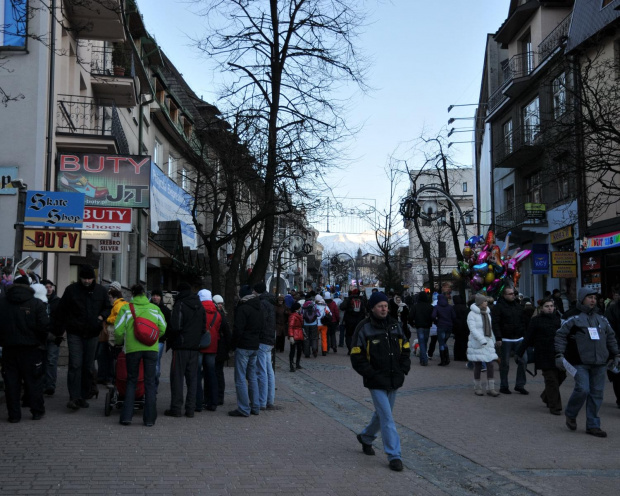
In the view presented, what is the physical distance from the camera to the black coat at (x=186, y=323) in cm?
1094

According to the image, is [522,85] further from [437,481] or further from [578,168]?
[437,481]

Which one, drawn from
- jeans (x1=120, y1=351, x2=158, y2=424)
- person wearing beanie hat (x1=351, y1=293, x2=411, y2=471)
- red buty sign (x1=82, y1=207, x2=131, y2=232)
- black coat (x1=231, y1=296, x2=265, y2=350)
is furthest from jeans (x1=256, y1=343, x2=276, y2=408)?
red buty sign (x1=82, y1=207, x2=131, y2=232)

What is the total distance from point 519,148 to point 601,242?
21.8ft

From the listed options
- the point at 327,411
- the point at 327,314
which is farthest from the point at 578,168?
the point at 327,314

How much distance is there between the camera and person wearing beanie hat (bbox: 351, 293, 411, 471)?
318 inches

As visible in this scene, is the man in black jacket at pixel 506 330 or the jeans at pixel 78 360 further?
the man in black jacket at pixel 506 330

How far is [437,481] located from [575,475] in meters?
1.39

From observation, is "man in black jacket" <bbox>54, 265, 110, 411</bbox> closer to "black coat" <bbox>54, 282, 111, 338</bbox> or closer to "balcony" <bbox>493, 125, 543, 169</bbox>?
"black coat" <bbox>54, 282, 111, 338</bbox>

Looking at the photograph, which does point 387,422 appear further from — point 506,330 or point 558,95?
point 558,95

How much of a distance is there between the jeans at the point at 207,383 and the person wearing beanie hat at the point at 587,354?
191 inches

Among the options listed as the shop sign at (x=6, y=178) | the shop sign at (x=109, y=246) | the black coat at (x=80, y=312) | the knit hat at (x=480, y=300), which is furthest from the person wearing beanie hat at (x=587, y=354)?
the shop sign at (x=109, y=246)

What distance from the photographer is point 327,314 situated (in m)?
23.3

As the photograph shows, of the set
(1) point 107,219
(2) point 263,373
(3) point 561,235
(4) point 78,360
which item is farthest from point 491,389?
(3) point 561,235

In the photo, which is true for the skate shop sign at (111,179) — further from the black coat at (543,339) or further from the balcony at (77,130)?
the black coat at (543,339)
